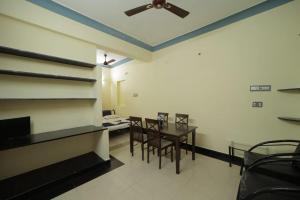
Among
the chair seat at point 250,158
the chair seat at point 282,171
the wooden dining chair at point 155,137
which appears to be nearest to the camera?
the chair seat at point 282,171

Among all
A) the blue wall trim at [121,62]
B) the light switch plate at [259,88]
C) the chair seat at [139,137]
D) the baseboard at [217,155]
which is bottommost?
the baseboard at [217,155]

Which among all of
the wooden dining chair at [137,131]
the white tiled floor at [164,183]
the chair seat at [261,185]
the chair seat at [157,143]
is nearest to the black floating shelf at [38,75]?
the wooden dining chair at [137,131]

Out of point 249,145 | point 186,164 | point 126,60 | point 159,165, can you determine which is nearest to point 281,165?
point 249,145

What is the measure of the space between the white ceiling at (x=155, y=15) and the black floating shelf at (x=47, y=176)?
2947mm

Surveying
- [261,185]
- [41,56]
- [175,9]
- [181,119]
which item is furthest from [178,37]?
[261,185]

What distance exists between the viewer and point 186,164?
2701 mm

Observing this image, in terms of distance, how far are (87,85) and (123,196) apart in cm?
222

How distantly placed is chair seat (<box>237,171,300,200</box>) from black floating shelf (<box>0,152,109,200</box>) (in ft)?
7.54

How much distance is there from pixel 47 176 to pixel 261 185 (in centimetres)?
299

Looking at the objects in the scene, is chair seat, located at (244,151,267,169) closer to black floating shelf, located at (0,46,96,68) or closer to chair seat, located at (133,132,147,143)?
chair seat, located at (133,132,147,143)

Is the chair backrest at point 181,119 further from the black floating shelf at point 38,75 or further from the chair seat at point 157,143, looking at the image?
the black floating shelf at point 38,75

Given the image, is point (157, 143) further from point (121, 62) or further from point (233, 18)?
point (121, 62)

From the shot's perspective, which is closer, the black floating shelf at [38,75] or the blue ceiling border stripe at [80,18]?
the black floating shelf at [38,75]

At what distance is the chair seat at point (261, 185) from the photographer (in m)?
1.22
